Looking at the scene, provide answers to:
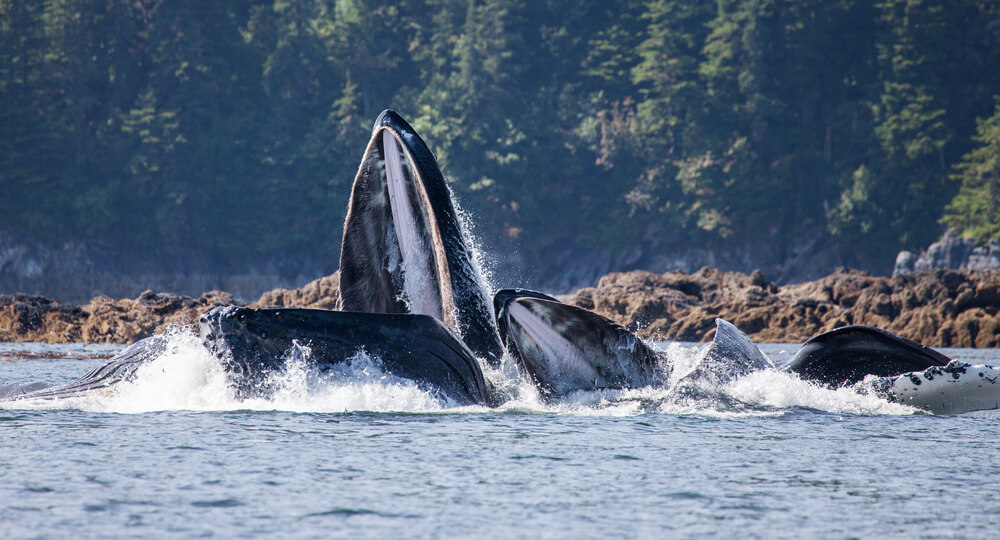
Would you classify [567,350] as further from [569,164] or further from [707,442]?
[569,164]

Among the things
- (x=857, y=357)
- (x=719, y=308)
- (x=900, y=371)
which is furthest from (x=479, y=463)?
(x=719, y=308)

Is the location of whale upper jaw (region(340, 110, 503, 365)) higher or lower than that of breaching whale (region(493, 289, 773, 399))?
higher

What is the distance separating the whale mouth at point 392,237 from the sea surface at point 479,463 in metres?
0.82

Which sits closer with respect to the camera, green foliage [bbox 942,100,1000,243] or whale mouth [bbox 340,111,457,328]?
whale mouth [bbox 340,111,457,328]

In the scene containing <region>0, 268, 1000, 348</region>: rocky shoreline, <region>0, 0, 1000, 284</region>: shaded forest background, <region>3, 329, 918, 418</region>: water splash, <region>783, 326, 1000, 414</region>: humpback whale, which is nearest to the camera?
<region>3, 329, 918, 418</region>: water splash

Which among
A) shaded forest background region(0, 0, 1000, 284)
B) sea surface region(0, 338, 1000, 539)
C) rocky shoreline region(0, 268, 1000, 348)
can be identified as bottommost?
sea surface region(0, 338, 1000, 539)

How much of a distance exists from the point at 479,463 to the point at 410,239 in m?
2.22

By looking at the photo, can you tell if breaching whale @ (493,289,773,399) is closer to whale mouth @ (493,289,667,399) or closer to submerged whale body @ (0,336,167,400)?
whale mouth @ (493,289,667,399)

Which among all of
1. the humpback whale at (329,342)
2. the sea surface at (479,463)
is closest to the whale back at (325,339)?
the humpback whale at (329,342)

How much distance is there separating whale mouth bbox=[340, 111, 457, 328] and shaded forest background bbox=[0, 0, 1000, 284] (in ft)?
161

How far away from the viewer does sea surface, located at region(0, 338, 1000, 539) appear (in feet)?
18.9

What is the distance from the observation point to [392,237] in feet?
29.5

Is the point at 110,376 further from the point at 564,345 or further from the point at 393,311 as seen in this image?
the point at 564,345

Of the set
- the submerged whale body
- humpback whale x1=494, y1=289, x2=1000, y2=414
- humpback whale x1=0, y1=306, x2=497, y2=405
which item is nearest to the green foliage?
humpback whale x1=494, y1=289, x2=1000, y2=414
